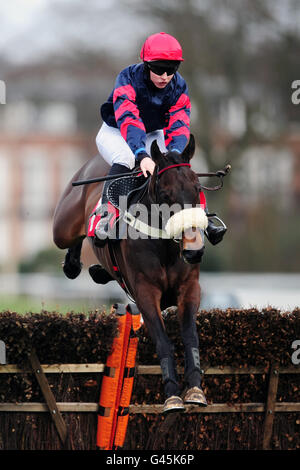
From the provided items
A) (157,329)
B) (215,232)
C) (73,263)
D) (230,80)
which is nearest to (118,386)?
(157,329)

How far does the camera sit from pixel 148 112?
6.59 metres

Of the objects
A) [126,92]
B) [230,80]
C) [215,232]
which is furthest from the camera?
[230,80]

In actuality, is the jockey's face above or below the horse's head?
above

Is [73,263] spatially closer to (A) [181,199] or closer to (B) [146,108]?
(B) [146,108]

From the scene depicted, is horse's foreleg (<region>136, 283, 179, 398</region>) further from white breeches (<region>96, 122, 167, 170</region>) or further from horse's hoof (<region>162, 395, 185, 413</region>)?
white breeches (<region>96, 122, 167, 170</region>)

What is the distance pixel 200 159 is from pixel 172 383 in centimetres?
1993

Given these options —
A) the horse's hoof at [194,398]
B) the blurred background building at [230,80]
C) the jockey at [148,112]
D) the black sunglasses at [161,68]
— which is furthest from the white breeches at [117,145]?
the blurred background building at [230,80]

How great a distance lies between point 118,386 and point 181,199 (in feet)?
5.80

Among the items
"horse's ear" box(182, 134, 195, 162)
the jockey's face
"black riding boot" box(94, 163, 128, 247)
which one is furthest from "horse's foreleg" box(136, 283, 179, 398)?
the jockey's face

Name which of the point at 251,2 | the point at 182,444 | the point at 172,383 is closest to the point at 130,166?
the point at 172,383

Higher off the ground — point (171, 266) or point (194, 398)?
point (171, 266)

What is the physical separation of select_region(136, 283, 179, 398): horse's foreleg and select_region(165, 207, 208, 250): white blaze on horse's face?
1.96ft

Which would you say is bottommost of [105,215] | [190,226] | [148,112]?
[190,226]

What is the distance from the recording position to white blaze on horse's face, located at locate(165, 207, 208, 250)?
5383mm
